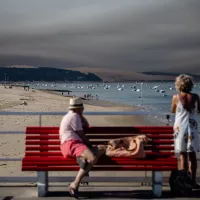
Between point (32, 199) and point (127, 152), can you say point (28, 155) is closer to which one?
point (32, 199)

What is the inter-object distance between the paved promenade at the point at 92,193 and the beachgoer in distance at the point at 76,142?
34 centimetres

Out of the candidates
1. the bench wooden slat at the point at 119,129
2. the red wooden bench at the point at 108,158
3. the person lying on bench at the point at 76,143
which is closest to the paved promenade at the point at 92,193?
the red wooden bench at the point at 108,158

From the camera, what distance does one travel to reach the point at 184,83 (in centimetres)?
612

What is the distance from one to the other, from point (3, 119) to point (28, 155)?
2326 centimetres

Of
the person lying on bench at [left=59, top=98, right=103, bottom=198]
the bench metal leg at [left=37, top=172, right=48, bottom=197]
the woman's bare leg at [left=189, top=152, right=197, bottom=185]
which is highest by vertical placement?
the person lying on bench at [left=59, top=98, right=103, bottom=198]

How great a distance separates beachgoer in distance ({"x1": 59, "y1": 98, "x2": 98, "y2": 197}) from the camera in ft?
19.1

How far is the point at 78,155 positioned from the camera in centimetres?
584

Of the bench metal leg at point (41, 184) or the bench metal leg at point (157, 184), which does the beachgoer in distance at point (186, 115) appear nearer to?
the bench metal leg at point (157, 184)

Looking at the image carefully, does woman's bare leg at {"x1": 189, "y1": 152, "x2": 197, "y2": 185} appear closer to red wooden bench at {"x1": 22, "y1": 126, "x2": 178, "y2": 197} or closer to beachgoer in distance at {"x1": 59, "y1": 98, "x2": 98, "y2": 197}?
red wooden bench at {"x1": 22, "y1": 126, "x2": 178, "y2": 197}

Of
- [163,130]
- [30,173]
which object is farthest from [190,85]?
[30,173]

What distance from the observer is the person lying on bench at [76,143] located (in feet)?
19.0

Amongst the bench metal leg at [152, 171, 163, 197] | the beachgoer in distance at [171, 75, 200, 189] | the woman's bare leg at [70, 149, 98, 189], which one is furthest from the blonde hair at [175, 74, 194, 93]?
the woman's bare leg at [70, 149, 98, 189]

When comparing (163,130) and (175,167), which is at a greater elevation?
(163,130)

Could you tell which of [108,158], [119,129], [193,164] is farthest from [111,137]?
[193,164]
